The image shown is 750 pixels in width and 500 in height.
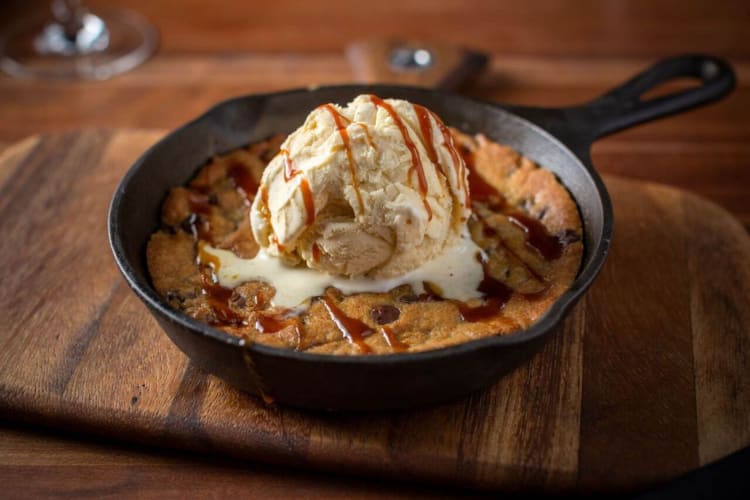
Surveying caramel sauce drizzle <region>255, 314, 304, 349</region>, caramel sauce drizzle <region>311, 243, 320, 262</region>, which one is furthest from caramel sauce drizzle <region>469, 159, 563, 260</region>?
caramel sauce drizzle <region>255, 314, 304, 349</region>

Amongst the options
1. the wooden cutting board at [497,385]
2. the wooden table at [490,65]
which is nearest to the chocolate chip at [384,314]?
the wooden cutting board at [497,385]

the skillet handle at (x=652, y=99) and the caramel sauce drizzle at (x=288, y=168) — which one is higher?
the caramel sauce drizzle at (x=288, y=168)

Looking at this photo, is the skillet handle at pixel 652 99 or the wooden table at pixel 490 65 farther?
the wooden table at pixel 490 65

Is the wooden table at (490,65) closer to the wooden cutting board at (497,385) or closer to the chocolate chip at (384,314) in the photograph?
the wooden cutting board at (497,385)

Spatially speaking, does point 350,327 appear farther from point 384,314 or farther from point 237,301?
point 237,301

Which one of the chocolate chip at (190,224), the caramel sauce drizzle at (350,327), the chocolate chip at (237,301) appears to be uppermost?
the chocolate chip at (190,224)

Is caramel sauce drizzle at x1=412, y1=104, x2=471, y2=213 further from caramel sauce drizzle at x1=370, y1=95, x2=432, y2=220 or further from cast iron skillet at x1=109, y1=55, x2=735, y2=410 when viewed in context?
cast iron skillet at x1=109, y1=55, x2=735, y2=410
